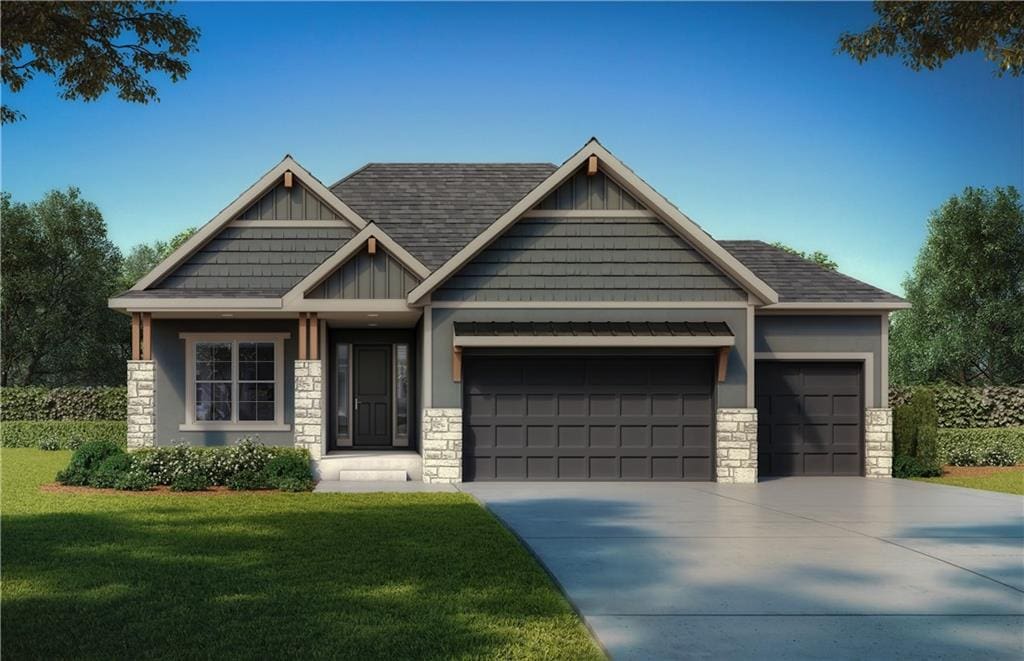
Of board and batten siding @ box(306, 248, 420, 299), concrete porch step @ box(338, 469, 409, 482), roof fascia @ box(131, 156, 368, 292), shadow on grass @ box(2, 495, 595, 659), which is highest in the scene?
roof fascia @ box(131, 156, 368, 292)

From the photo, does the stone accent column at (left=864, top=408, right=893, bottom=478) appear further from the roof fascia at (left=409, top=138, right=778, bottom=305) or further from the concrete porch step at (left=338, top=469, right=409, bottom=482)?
the concrete porch step at (left=338, top=469, right=409, bottom=482)

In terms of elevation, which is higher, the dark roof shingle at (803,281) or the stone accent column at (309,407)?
the dark roof shingle at (803,281)

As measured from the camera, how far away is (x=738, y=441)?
16.5m

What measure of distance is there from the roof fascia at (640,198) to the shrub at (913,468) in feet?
16.0

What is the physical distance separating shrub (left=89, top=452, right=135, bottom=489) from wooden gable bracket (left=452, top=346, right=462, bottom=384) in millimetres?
5846

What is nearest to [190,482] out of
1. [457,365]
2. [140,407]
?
[140,407]

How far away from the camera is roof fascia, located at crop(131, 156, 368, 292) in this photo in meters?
17.9

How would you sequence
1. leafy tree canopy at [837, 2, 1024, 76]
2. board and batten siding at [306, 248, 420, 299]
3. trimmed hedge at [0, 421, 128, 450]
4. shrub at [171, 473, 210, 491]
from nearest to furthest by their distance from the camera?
leafy tree canopy at [837, 2, 1024, 76] → shrub at [171, 473, 210, 491] → board and batten siding at [306, 248, 420, 299] → trimmed hedge at [0, 421, 128, 450]

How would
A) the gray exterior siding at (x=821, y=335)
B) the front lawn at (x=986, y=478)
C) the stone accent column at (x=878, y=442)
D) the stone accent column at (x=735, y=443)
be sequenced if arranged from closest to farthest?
1. the stone accent column at (x=735, y=443)
2. the front lawn at (x=986, y=478)
3. the stone accent column at (x=878, y=442)
4. the gray exterior siding at (x=821, y=335)

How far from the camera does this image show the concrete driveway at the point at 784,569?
625cm

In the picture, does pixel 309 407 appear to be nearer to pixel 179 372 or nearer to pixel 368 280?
pixel 368 280

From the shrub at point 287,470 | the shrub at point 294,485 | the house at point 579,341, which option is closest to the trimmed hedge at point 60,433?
the house at point 579,341

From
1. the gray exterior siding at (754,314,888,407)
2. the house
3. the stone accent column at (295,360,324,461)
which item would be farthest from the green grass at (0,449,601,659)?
the gray exterior siding at (754,314,888,407)

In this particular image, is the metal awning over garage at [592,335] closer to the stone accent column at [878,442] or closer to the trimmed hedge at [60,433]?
the stone accent column at [878,442]
